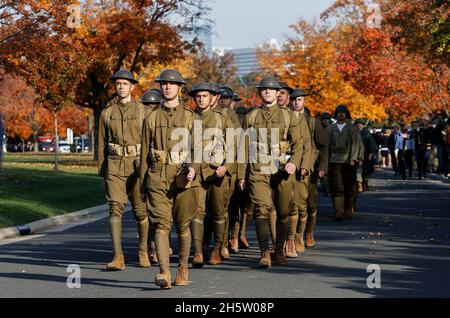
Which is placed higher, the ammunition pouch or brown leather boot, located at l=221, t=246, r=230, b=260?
the ammunition pouch

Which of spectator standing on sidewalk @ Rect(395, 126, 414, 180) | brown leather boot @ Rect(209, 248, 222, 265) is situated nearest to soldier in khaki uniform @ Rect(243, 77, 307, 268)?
brown leather boot @ Rect(209, 248, 222, 265)

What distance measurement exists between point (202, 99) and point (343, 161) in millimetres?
8079

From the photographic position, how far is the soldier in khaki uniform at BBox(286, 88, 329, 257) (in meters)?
14.2

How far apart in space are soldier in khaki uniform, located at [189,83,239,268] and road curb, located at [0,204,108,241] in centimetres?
538

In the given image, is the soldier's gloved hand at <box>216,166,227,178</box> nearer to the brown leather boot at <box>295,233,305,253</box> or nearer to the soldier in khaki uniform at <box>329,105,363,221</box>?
the brown leather boot at <box>295,233,305,253</box>

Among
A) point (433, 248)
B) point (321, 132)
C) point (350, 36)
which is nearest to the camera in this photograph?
point (433, 248)

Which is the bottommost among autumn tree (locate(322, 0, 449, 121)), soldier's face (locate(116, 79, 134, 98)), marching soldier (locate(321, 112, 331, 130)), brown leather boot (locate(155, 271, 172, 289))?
brown leather boot (locate(155, 271, 172, 289))

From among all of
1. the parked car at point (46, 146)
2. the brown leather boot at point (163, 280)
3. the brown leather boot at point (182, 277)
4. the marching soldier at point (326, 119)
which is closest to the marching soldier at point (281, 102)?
the brown leather boot at point (182, 277)

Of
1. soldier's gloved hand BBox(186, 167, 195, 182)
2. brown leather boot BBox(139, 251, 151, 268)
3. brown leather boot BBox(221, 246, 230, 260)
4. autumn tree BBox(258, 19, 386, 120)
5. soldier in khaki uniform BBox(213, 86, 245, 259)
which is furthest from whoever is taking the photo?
autumn tree BBox(258, 19, 386, 120)

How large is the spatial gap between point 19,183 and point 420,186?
1240cm
